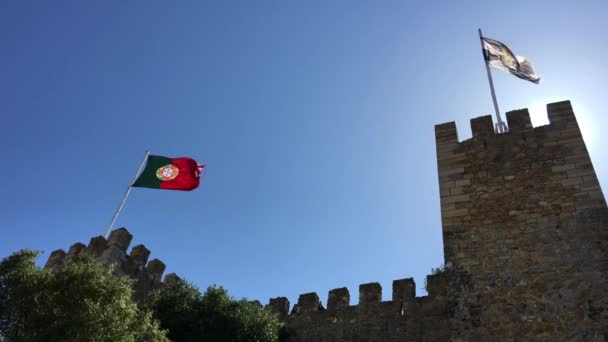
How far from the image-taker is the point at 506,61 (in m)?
13.7

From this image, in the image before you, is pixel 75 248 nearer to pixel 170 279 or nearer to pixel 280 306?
pixel 170 279

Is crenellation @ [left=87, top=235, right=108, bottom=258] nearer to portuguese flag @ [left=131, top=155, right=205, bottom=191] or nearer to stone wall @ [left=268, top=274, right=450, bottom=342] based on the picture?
portuguese flag @ [left=131, top=155, right=205, bottom=191]

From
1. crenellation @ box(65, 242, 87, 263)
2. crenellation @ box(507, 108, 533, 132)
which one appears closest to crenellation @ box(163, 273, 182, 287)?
crenellation @ box(65, 242, 87, 263)

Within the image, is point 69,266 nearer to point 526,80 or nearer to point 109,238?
point 109,238

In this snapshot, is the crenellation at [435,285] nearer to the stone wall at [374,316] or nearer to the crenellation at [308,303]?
the stone wall at [374,316]

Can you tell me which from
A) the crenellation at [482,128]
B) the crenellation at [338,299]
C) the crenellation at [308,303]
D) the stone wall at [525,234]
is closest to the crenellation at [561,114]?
the stone wall at [525,234]

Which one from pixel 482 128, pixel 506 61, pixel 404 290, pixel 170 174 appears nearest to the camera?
pixel 404 290

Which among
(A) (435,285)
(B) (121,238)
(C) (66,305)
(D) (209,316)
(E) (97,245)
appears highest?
(B) (121,238)

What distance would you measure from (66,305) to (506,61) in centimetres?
1173

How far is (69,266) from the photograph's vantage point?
7.75 metres

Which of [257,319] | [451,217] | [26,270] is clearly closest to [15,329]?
[26,270]

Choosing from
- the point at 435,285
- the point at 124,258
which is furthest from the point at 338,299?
the point at 124,258

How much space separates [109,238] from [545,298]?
28.4 ft

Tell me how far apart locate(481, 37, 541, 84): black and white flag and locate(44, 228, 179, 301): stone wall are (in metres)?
9.64
